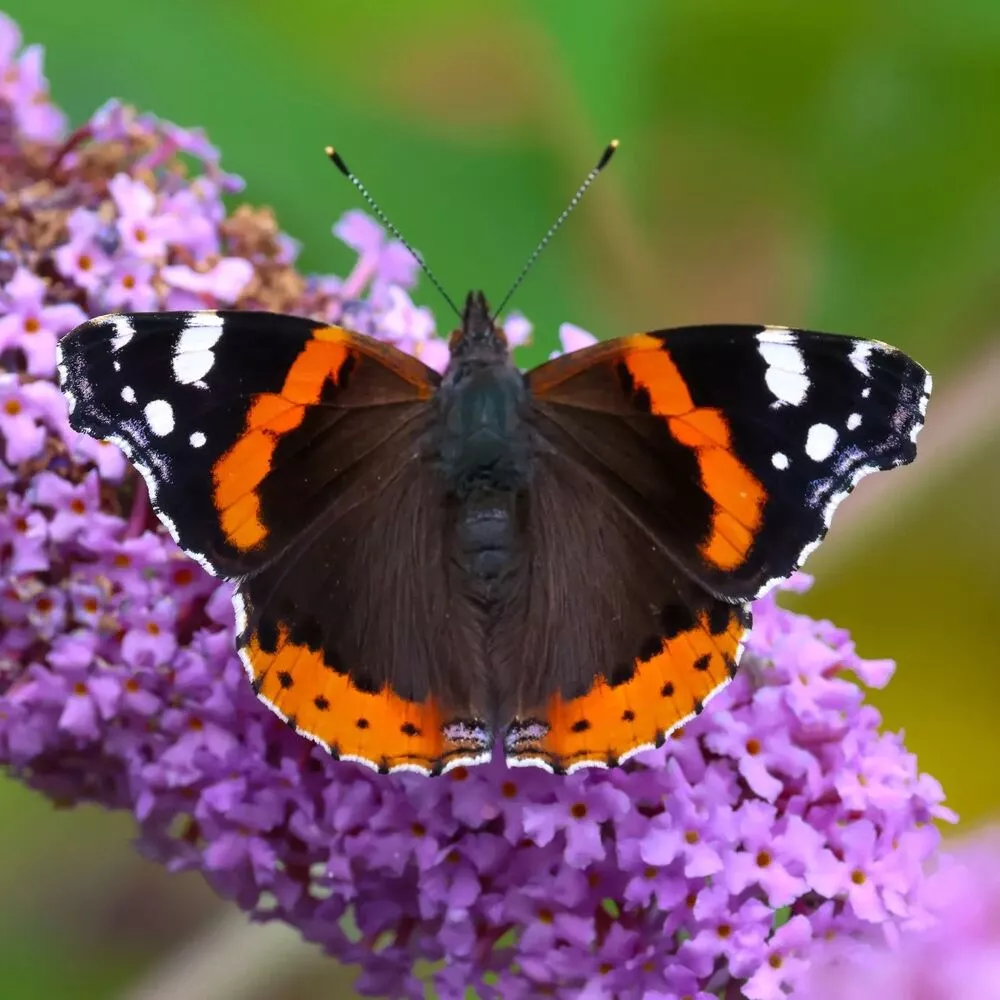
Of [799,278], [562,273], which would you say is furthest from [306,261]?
[799,278]

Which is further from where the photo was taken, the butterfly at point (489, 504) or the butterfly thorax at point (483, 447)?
the butterfly thorax at point (483, 447)

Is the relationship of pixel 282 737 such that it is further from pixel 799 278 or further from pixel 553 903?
pixel 799 278

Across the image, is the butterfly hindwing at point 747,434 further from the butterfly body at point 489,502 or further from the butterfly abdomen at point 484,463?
the butterfly abdomen at point 484,463

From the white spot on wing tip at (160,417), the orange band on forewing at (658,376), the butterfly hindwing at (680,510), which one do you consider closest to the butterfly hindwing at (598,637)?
the butterfly hindwing at (680,510)

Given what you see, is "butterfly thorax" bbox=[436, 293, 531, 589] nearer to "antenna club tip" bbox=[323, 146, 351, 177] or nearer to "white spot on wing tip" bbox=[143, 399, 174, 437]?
"antenna club tip" bbox=[323, 146, 351, 177]

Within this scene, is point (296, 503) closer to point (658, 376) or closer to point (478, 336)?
point (478, 336)
